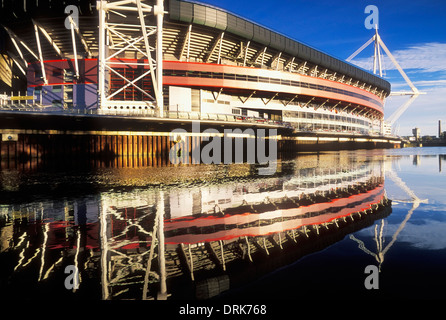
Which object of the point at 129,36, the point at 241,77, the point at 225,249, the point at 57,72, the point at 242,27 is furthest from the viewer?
the point at 241,77

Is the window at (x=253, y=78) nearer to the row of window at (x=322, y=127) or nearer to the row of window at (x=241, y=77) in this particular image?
the row of window at (x=241, y=77)

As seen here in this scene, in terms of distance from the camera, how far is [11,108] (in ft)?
73.9

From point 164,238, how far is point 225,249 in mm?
1300

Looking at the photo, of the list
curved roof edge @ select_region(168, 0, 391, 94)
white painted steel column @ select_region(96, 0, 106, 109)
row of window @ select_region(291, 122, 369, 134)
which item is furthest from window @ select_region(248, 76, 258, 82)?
white painted steel column @ select_region(96, 0, 106, 109)

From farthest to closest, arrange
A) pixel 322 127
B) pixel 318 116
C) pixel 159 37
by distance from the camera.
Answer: pixel 322 127, pixel 318 116, pixel 159 37

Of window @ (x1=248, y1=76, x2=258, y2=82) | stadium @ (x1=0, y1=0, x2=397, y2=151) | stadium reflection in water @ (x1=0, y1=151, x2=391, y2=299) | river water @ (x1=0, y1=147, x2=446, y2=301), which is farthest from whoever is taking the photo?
window @ (x1=248, y1=76, x2=258, y2=82)

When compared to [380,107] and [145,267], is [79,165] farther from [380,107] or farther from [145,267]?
[380,107]

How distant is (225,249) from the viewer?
4395 mm

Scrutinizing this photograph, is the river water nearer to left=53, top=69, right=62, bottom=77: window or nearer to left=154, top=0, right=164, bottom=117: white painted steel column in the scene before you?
left=154, top=0, right=164, bottom=117: white painted steel column

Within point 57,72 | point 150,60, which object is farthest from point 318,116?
point 57,72

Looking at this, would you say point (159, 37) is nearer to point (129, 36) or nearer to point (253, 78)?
point (129, 36)

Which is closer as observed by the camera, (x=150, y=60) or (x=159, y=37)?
(x=159, y=37)

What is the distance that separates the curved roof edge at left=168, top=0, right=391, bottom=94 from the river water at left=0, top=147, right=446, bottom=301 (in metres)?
30.3

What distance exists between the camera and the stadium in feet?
95.7
